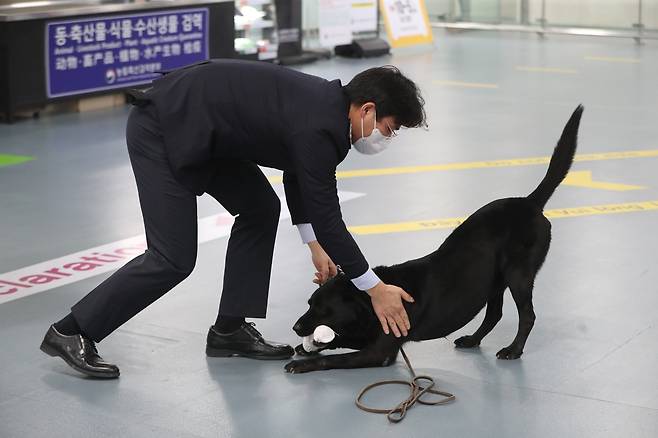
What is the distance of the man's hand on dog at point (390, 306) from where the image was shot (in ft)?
14.1

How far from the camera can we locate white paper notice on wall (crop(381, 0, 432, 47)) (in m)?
16.4

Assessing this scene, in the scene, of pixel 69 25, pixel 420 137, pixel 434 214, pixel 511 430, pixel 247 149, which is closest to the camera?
pixel 511 430

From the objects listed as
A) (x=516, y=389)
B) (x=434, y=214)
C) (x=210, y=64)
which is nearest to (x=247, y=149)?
(x=210, y=64)

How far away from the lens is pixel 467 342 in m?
4.92

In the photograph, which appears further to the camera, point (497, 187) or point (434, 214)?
point (497, 187)

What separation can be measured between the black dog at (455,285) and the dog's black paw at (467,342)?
168mm

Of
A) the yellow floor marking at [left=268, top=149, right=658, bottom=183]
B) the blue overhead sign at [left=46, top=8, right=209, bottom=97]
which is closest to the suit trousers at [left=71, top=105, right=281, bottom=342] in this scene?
the yellow floor marking at [left=268, top=149, right=658, bottom=183]

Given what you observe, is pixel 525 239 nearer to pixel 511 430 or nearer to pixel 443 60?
pixel 511 430

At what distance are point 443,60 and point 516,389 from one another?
1122 centimetres

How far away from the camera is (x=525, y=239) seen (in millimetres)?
4695

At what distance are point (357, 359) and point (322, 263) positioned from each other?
45 centimetres

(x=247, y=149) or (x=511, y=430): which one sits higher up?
(x=247, y=149)

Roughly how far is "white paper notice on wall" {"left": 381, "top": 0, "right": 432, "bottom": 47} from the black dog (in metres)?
11.8

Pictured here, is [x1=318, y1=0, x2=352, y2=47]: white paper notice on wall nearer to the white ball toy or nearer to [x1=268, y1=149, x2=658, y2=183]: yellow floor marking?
[x1=268, y1=149, x2=658, y2=183]: yellow floor marking
